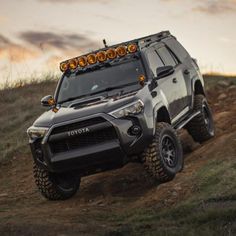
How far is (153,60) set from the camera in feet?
33.3

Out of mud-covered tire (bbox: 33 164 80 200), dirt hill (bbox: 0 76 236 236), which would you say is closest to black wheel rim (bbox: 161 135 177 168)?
dirt hill (bbox: 0 76 236 236)

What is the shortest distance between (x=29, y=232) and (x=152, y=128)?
2.62 meters

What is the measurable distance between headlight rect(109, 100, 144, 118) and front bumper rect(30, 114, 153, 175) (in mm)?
69

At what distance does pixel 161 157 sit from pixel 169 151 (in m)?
0.50

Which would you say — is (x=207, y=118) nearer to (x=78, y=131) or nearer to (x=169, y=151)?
(x=169, y=151)

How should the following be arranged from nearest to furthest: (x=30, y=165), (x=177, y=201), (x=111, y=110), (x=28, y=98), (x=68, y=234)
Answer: (x=68, y=234) → (x=177, y=201) → (x=111, y=110) → (x=30, y=165) → (x=28, y=98)

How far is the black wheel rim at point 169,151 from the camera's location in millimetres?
9016

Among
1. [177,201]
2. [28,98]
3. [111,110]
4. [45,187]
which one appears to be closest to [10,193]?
[45,187]

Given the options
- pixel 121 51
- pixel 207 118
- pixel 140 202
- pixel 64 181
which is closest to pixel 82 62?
pixel 121 51

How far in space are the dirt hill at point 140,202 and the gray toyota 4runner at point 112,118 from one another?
16.2 inches

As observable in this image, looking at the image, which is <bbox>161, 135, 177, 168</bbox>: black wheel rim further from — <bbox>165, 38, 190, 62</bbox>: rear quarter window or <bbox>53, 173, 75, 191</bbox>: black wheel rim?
<bbox>165, 38, 190, 62</bbox>: rear quarter window

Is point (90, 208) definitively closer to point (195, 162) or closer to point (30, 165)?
point (195, 162)

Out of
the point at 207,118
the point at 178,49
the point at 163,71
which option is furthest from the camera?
the point at 207,118

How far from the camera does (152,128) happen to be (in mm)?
8773
